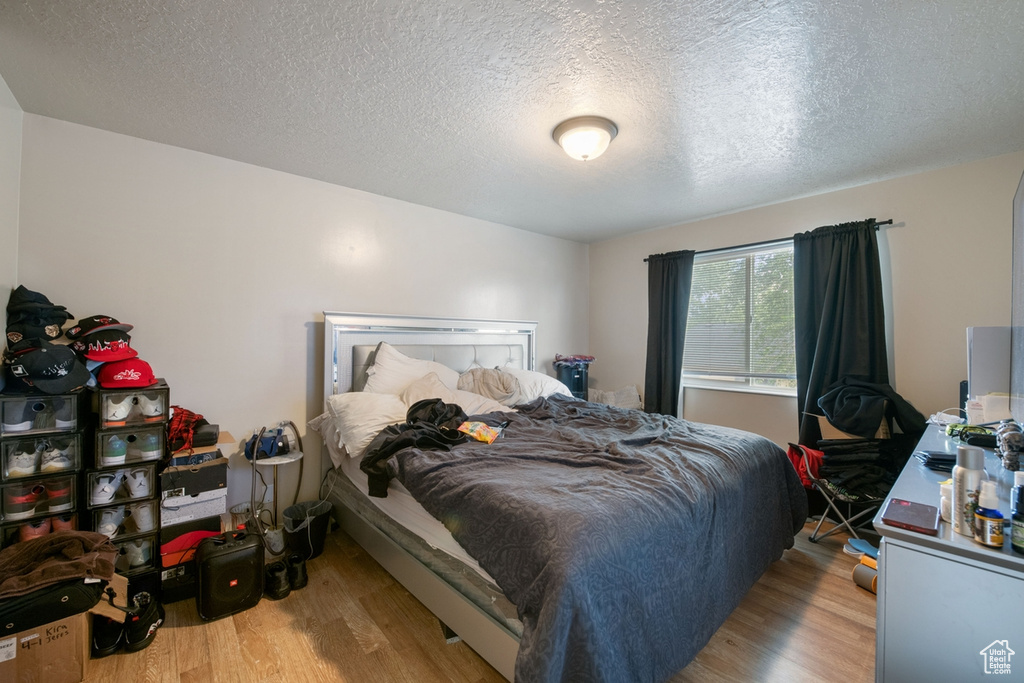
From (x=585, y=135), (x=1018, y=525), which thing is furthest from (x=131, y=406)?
(x=1018, y=525)

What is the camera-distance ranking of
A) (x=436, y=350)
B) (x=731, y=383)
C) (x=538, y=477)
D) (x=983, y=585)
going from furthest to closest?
(x=731, y=383)
(x=436, y=350)
(x=538, y=477)
(x=983, y=585)

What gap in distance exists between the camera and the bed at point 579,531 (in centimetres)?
125

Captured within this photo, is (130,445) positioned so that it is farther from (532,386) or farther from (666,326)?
(666,326)

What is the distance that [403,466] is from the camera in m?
1.98

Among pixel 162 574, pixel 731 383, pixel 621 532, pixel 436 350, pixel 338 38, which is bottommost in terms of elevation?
pixel 162 574

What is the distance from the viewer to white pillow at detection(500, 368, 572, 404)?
3.31 metres

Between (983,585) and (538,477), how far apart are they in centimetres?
128

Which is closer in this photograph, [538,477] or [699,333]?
[538,477]

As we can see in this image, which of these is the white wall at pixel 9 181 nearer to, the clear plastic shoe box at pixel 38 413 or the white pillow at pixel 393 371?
the clear plastic shoe box at pixel 38 413

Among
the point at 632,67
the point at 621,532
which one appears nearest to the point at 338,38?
the point at 632,67

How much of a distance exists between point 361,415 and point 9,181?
6.58 ft

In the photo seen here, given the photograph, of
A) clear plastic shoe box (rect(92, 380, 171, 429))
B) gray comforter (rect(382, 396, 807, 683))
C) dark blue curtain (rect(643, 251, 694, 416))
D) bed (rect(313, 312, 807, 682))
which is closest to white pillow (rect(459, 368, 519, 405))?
bed (rect(313, 312, 807, 682))

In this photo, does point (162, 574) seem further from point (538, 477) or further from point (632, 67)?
point (632, 67)

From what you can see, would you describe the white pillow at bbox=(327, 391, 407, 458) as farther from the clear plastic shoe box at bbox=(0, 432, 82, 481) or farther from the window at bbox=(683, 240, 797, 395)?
the window at bbox=(683, 240, 797, 395)
